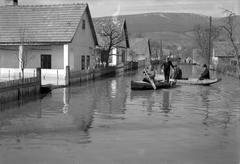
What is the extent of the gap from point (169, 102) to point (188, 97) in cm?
271

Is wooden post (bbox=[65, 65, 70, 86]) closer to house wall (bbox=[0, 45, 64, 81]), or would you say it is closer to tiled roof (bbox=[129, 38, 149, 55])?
house wall (bbox=[0, 45, 64, 81])

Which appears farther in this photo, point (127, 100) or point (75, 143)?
point (127, 100)

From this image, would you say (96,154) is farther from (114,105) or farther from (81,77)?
(81,77)

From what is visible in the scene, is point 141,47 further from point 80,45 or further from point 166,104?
point 166,104

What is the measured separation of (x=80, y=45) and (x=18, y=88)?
16545mm

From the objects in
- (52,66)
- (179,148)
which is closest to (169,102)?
(179,148)

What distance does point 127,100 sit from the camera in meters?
18.6

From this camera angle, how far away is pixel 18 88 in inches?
680

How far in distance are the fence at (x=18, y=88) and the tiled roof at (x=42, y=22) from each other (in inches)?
396

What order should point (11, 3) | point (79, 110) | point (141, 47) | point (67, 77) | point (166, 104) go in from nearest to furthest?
point (79, 110), point (166, 104), point (67, 77), point (11, 3), point (141, 47)

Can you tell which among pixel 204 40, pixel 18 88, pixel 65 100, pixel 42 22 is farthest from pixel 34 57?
pixel 204 40

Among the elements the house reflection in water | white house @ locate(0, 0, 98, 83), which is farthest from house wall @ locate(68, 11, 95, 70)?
the house reflection in water

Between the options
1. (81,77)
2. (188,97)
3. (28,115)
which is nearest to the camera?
(28,115)

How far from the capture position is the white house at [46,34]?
29.6 m
